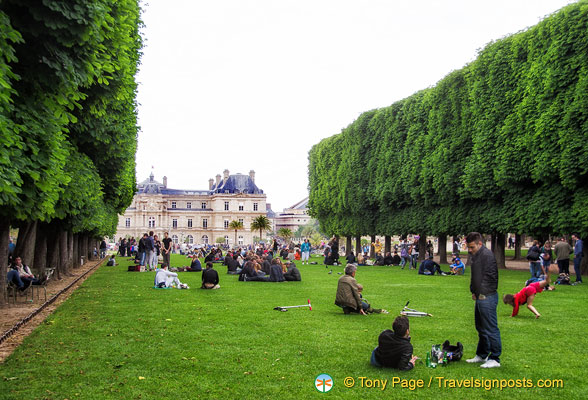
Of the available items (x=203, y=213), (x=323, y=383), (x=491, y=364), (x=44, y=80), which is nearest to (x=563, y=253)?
(x=491, y=364)

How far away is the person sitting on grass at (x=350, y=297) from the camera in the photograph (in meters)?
13.2

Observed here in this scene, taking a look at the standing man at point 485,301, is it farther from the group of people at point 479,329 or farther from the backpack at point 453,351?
the backpack at point 453,351

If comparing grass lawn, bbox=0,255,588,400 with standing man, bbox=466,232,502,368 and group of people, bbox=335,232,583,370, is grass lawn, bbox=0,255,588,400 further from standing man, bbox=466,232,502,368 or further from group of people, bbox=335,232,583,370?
standing man, bbox=466,232,502,368

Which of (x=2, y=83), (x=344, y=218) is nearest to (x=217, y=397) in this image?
(x=2, y=83)

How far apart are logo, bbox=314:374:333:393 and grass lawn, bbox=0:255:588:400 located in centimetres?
9

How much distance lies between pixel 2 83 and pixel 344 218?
42997 mm

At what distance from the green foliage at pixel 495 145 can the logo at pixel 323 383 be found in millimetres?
19278

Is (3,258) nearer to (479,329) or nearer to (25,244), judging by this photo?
(25,244)

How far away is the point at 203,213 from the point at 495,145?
330 feet

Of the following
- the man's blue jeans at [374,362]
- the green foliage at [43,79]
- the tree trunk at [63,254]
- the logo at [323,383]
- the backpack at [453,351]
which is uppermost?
the green foliage at [43,79]

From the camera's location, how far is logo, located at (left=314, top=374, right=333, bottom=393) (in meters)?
6.98

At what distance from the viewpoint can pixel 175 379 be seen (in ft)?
24.3

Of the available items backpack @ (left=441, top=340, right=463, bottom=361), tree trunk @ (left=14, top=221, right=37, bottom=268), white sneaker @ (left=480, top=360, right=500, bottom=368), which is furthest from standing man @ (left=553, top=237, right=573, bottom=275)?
tree trunk @ (left=14, top=221, right=37, bottom=268)

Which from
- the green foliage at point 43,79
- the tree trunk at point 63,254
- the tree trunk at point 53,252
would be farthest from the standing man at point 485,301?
the tree trunk at point 63,254
